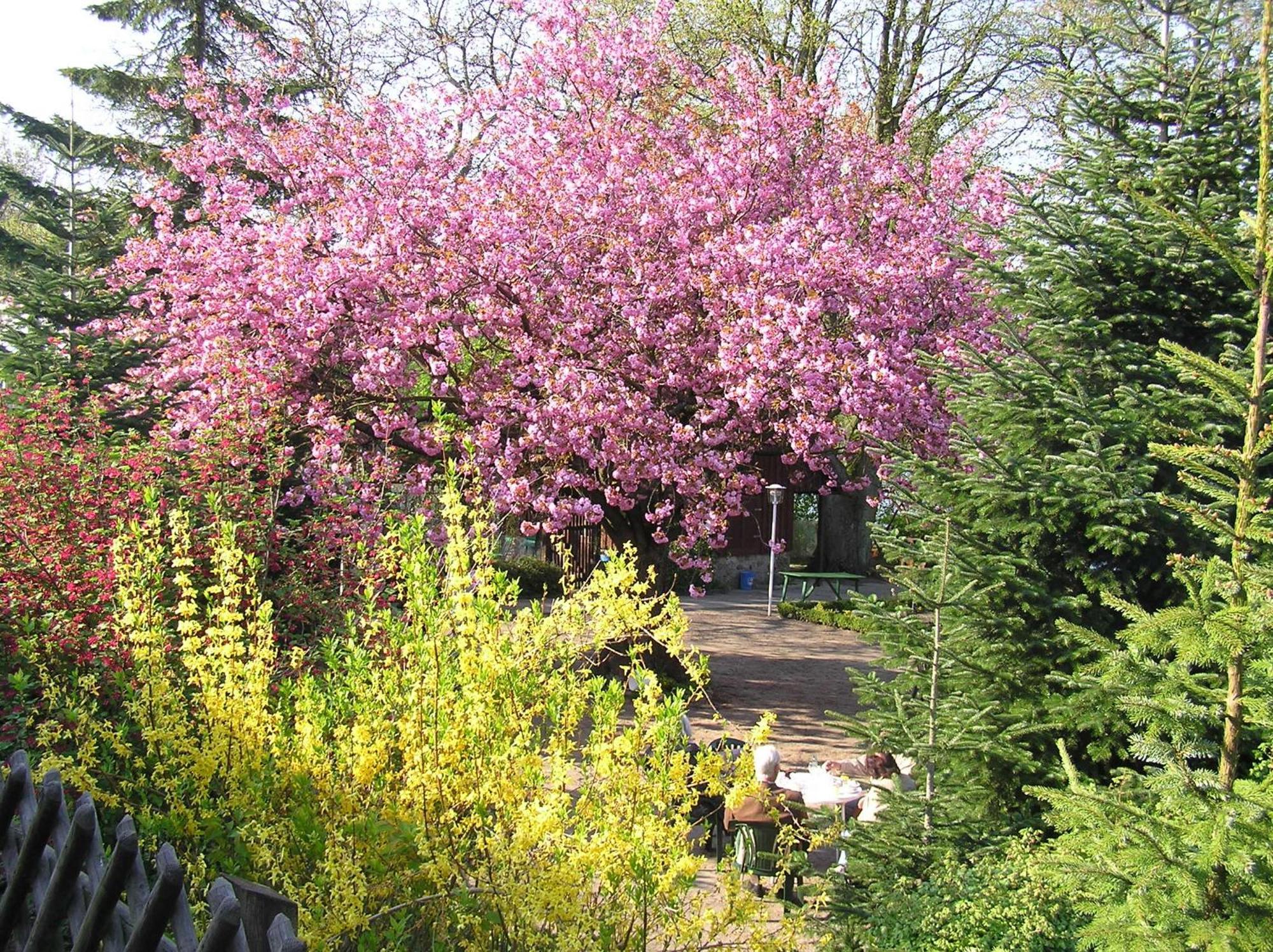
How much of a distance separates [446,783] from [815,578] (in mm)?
18719

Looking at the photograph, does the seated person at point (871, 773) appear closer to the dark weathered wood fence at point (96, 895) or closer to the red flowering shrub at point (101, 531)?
the red flowering shrub at point (101, 531)

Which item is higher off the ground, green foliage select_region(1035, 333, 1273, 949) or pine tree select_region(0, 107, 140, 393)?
pine tree select_region(0, 107, 140, 393)

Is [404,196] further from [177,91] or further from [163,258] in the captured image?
[177,91]

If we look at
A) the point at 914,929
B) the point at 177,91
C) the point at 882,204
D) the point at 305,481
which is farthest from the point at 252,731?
the point at 177,91

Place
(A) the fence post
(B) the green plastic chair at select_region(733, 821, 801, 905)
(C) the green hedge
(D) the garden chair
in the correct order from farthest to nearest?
(C) the green hedge, (D) the garden chair, (B) the green plastic chair at select_region(733, 821, 801, 905), (A) the fence post

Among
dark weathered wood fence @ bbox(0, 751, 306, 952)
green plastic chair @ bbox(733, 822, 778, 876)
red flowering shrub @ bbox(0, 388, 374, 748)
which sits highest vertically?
red flowering shrub @ bbox(0, 388, 374, 748)

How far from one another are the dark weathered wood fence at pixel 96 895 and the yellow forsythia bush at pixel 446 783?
24 cm

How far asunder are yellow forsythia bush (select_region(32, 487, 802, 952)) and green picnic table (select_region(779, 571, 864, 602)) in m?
15.9

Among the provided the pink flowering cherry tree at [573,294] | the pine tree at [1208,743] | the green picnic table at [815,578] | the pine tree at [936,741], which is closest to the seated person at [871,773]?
the pine tree at [936,741]

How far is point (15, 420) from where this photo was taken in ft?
21.1

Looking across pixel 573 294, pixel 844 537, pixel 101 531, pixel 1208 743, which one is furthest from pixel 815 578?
pixel 1208 743

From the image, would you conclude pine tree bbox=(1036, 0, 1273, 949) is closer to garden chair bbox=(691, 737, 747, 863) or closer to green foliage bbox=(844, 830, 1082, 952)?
green foliage bbox=(844, 830, 1082, 952)

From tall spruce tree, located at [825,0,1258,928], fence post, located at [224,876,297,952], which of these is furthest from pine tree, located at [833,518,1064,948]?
fence post, located at [224,876,297,952]

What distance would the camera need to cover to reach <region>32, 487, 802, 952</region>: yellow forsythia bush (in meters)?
2.71
